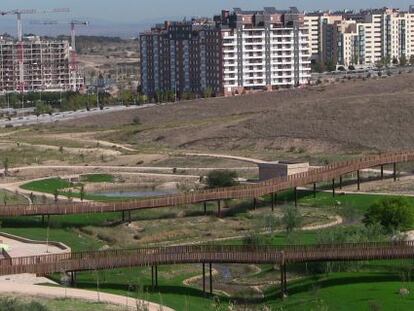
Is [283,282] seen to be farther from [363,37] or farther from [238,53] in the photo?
[363,37]

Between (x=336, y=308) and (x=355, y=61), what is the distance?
142 meters

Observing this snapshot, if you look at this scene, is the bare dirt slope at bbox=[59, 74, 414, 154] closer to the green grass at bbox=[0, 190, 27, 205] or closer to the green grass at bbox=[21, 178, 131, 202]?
the green grass at bbox=[21, 178, 131, 202]

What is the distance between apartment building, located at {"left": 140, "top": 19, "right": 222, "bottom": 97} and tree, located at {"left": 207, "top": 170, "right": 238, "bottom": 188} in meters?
71.1

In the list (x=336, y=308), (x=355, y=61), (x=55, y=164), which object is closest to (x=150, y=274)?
(x=336, y=308)

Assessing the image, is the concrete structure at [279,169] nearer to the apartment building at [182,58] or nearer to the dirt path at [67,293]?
the dirt path at [67,293]

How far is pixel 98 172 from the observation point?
7381cm

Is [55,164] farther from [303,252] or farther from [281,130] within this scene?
[303,252]

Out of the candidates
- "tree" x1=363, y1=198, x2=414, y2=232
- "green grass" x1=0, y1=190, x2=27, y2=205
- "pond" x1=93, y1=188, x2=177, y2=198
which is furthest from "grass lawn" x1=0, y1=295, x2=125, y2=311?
"pond" x1=93, y1=188, x2=177, y2=198

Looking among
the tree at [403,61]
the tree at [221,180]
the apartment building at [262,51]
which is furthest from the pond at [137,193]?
the tree at [403,61]

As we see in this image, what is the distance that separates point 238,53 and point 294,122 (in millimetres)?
44348

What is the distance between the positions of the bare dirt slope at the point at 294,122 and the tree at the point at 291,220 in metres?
27.2

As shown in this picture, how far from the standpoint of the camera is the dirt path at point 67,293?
3503cm

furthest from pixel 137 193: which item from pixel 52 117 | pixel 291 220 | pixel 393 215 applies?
pixel 52 117

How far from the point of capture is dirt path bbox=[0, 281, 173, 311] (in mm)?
35031
